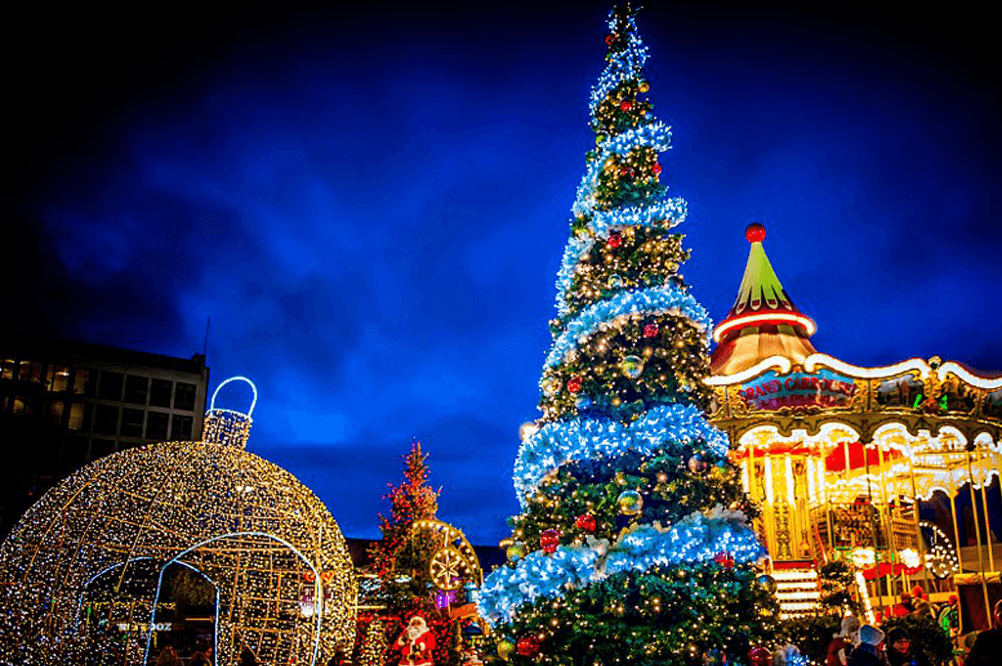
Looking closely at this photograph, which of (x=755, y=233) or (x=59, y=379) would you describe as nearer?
(x=755, y=233)

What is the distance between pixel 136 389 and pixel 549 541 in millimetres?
46932

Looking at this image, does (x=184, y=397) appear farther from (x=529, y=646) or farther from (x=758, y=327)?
(x=529, y=646)

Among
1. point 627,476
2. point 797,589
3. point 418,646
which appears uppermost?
point 627,476

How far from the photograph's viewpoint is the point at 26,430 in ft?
147

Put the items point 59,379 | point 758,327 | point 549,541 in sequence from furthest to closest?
point 59,379, point 758,327, point 549,541

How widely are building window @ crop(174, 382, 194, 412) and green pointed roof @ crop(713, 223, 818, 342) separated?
41.1m

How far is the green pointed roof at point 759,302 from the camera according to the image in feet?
65.1

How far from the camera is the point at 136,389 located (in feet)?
164

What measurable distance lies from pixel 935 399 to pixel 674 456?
25.7 ft

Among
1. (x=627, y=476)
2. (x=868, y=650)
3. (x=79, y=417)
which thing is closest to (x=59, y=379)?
(x=79, y=417)

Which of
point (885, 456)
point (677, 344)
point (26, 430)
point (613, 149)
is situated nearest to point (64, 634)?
point (677, 344)

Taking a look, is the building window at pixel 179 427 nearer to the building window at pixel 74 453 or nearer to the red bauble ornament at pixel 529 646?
the building window at pixel 74 453

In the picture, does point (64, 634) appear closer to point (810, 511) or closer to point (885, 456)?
point (810, 511)

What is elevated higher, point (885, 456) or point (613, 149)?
point (613, 149)
